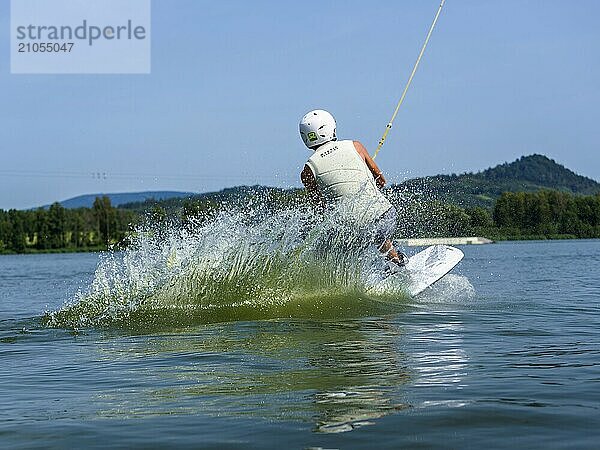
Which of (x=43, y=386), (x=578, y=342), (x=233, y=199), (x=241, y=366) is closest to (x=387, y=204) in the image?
(x=233, y=199)

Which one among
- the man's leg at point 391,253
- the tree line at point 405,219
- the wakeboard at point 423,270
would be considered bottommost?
the wakeboard at point 423,270

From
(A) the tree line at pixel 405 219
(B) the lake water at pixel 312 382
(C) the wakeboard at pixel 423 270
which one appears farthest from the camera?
(A) the tree line at pixel 405 219

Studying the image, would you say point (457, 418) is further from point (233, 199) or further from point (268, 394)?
point (233, 199)

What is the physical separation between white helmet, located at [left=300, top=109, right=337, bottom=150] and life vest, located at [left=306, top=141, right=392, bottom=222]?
0.43 ft

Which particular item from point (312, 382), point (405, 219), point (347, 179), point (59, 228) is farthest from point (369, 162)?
point (59, 228)

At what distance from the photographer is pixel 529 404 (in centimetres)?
454

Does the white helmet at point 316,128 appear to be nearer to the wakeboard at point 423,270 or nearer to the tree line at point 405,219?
the tree line at point 405,219

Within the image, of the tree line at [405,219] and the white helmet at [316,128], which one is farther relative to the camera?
the tree line at [405,219]

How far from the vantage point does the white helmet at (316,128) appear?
10.5 metres

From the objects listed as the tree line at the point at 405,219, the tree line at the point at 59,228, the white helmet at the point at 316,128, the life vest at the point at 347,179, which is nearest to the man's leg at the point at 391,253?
the tree line at the point at 405,219

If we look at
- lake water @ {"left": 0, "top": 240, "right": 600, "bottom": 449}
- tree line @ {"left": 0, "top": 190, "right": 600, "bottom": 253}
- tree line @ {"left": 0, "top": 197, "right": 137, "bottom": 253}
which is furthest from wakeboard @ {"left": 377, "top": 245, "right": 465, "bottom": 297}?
tree line @ {"left": 0, "top": 197, "right": 137, "bottom": 253}

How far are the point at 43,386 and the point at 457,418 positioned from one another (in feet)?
10.1

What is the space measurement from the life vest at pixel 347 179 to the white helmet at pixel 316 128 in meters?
0.13

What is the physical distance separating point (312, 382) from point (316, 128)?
5.65 meters
